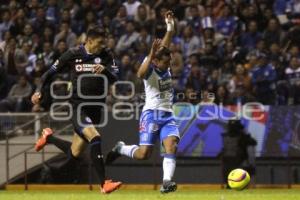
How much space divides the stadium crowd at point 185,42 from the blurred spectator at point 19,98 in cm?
2

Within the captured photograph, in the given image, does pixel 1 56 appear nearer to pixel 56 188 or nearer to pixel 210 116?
pixel 56 188

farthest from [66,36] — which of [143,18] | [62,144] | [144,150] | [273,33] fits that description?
[144,150]

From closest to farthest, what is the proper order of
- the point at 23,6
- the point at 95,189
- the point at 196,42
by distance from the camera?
the point at 95,189 < the point at 196,42 < the point at 23,6

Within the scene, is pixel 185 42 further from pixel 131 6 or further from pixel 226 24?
pixel 131 6

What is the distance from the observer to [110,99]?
19.6 meters

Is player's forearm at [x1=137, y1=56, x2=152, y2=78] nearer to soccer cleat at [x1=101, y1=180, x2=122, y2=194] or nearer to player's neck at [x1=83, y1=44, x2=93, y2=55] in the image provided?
player's neck at [x1=83, y1=44, x2=93, y2=55]

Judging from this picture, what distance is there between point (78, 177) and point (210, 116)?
3.31 metres

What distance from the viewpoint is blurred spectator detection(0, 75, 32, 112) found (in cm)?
2033

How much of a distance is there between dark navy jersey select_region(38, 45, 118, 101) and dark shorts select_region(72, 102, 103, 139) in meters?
0.14

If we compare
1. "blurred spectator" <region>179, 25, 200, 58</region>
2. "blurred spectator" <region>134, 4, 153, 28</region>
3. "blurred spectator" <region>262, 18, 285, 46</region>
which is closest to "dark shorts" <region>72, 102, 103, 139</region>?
"blurred spectator" <region>179, 25, 200, 58</region>

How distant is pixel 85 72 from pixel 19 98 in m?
7.75

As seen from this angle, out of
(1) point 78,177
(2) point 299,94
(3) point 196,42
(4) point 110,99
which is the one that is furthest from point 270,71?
(1) point 78,177

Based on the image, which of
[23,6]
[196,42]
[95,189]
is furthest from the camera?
[23,6]

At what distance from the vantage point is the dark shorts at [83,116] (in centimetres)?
1276
